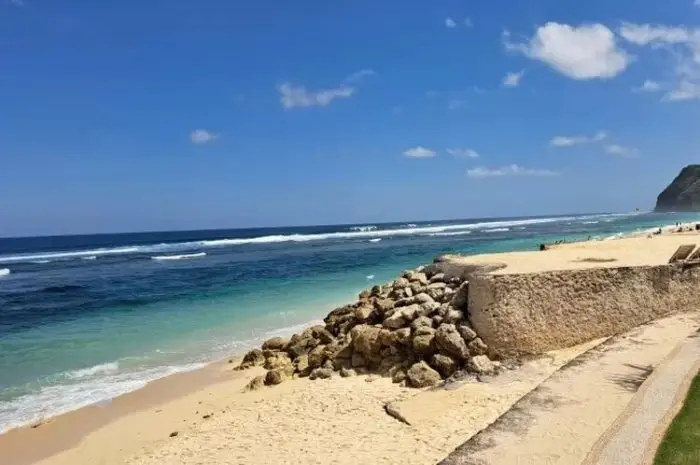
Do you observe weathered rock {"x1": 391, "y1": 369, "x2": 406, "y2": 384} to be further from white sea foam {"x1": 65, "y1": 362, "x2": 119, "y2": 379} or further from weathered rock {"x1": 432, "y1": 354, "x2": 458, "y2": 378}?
white sea foam {"x1": 65, "y1": 362, "x2": 119, "y2": 379}

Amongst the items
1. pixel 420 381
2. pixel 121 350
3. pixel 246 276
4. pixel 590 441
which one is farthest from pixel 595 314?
pixel 246 276

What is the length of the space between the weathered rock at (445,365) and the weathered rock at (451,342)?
16cm

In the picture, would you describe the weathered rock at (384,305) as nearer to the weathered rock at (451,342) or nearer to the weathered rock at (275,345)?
the weathered rock at (451,342)

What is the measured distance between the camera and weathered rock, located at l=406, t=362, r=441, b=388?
10.3 meters

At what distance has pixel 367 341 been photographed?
12.0 meters

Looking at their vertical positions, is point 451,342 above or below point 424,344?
above

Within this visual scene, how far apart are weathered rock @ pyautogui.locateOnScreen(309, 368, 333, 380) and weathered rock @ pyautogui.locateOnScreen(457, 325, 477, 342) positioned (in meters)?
2.90

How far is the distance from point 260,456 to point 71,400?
→ 19.5ft

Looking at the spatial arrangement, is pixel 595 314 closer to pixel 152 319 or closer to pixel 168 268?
pixel 152 319

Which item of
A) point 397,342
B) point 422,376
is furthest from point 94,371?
point 422,376

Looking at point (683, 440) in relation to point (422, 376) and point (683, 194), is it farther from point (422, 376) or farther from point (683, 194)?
point (683, 194)

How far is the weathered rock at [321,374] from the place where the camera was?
1189 cm

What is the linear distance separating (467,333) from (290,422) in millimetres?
3802

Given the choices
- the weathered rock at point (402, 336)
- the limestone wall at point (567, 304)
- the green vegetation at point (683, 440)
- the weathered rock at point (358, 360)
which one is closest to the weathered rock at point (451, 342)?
the limestone wall at point (567, 304)
